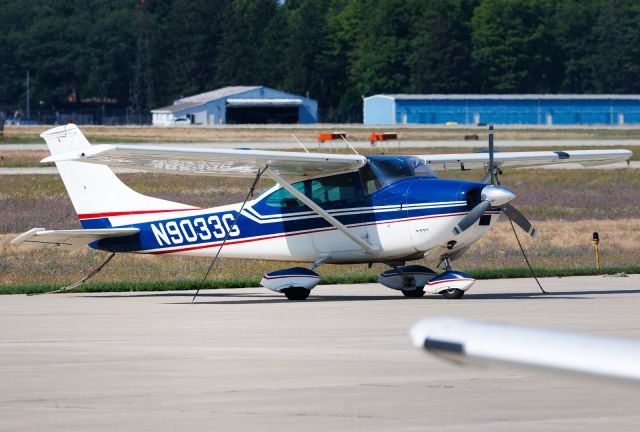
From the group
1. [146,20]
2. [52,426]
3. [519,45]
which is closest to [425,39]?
[519,45]

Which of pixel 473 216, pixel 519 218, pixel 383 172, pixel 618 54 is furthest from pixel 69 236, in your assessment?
pixel 618 54

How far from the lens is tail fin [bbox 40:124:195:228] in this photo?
653 inches

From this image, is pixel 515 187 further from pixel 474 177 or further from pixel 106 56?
pixel 106 56

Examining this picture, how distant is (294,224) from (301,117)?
99.3 m

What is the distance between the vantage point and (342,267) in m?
22.0

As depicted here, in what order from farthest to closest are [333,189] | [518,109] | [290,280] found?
[518,109] → [333,189] → [290,280]

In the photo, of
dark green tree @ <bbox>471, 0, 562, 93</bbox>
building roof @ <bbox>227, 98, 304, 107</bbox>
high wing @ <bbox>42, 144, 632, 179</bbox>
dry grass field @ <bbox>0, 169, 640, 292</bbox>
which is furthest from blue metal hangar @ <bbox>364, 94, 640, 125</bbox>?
high wing @ <bbox>42, 144, 632, 179</bbox>

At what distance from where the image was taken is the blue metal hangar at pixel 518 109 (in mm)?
103750

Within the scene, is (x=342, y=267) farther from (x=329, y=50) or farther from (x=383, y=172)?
(x=329, y=50)

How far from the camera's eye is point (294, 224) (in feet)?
53.0

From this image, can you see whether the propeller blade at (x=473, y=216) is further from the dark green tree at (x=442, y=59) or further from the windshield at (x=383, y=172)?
the dark green tree at (x=442, y=59)

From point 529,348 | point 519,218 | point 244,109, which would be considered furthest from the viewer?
point 244,109

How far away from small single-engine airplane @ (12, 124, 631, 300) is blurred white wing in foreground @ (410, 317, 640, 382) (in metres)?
11.9

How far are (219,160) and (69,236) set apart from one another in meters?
2.33
